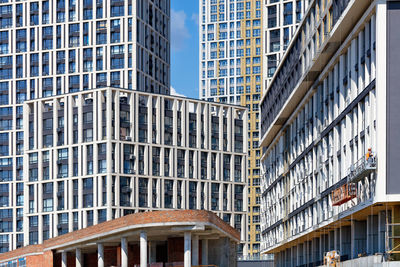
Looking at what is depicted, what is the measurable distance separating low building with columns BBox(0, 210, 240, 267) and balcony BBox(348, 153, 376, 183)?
1760 centimetres

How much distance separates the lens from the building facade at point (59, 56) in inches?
5768

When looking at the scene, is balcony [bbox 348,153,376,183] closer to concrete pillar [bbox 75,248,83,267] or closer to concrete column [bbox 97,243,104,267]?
concrete column [bbox 97,243,104,267]

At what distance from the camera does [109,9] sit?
147 m

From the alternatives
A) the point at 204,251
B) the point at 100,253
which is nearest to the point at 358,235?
the point at 204,251

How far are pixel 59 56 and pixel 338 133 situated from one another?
94.4 metres

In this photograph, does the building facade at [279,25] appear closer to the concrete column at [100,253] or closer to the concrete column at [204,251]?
the concrete column at [204,251]

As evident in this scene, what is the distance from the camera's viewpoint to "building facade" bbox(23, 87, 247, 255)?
407ft

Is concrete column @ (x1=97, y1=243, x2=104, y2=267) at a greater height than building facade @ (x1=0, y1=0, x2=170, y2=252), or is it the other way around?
building facade @ (x1=0, y1=0, x2=170, y2=252)

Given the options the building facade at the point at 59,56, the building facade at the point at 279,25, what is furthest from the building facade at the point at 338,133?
the building facade at the point at 59,56

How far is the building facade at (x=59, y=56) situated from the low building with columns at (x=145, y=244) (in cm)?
6061

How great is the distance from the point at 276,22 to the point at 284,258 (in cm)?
6026

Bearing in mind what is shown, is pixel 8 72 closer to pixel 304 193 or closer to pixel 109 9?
pixel 109 9

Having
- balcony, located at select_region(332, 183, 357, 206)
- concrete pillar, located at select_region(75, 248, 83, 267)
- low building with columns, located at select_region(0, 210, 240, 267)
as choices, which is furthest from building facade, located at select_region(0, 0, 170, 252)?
balcony, located at select_region(332, 183, 357, 206)

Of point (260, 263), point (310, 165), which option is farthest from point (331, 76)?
point (260, 263)
